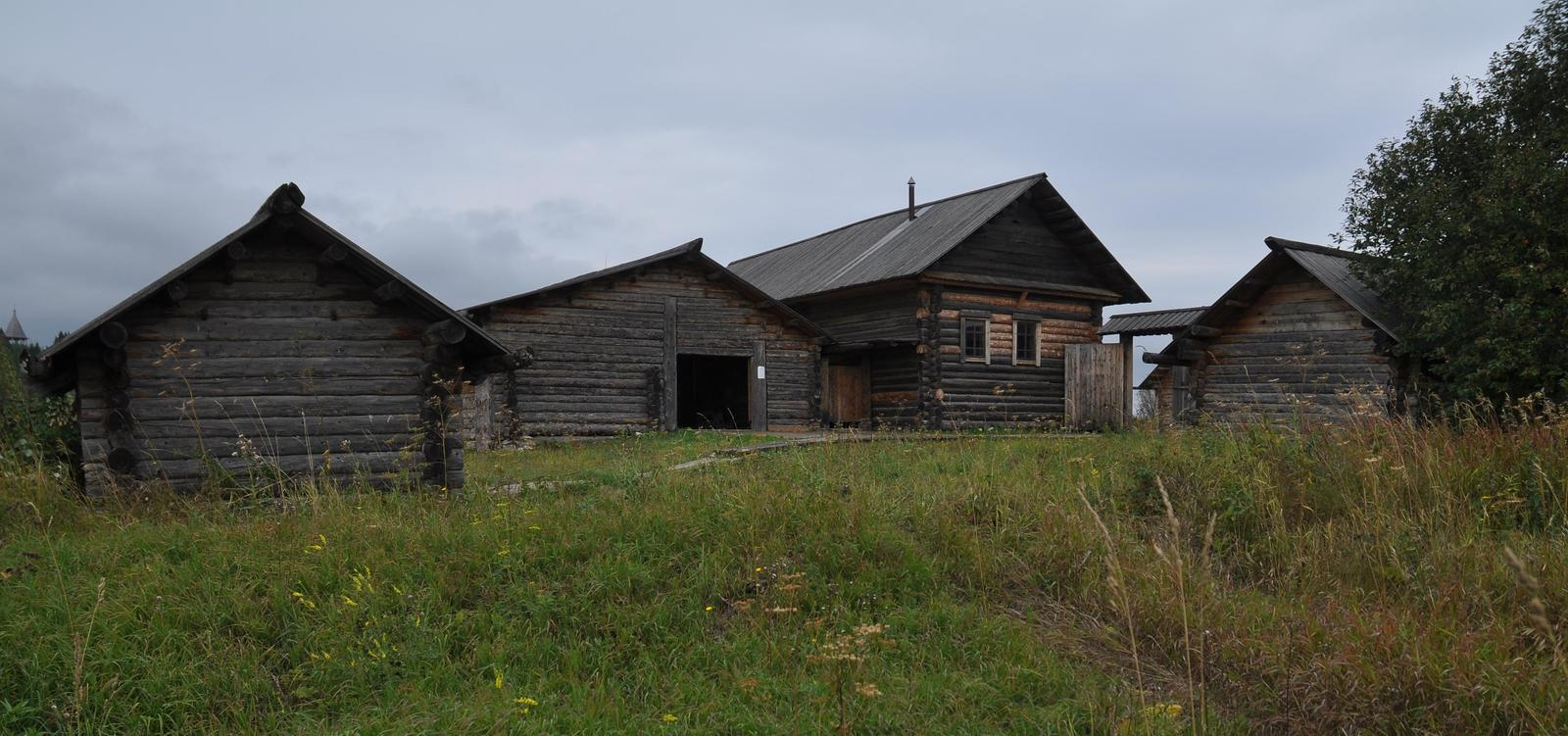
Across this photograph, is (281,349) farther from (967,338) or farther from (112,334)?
(967,338)

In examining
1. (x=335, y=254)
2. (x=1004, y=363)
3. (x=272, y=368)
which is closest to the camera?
(x=335, y=254)

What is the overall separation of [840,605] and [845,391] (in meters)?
19.6

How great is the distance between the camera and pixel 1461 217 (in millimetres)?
16766

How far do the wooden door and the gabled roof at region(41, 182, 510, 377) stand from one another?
50.8 feet

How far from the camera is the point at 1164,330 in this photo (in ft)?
92.8

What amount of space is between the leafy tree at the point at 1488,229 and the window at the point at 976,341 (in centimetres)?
800

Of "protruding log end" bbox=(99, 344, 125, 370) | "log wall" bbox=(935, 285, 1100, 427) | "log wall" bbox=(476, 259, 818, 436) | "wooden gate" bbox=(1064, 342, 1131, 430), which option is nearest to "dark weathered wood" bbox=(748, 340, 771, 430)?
"log wall" bbox=(476, 259, 818, 436)

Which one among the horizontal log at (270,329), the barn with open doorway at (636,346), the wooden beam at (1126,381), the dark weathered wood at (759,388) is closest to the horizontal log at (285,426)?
the horizontal log at (270,329)

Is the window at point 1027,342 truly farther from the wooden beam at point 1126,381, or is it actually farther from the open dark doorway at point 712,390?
the open dark doorway at point 712,390

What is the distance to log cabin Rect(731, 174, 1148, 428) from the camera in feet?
76.3

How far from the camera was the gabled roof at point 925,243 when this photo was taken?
2375 centimetres

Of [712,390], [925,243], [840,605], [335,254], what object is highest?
[925,243]

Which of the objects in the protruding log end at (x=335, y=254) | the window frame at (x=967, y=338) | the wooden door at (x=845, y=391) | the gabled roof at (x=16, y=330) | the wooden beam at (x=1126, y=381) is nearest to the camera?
the protruding log end at (x=335, y=254)

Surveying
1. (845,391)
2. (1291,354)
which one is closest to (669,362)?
(845,391)
